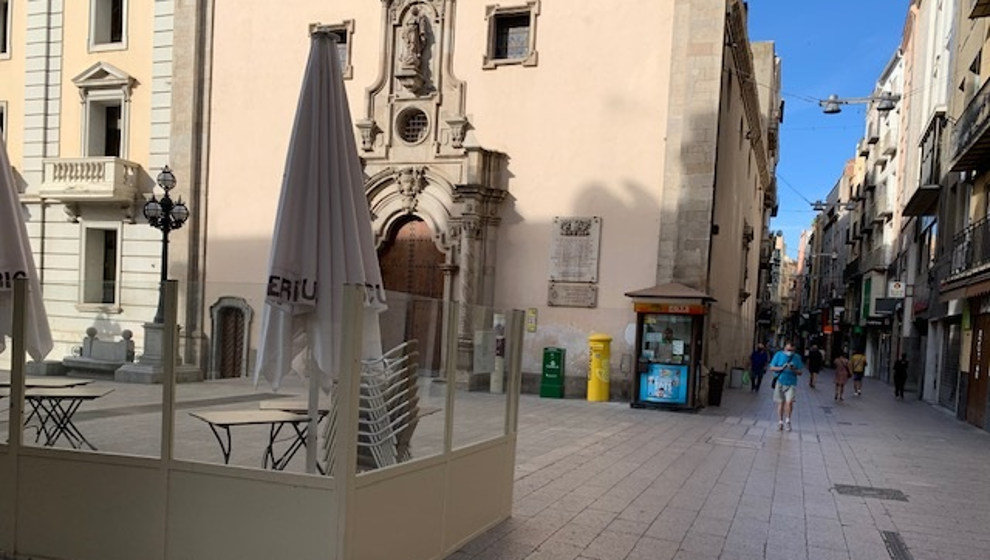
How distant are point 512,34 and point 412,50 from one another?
255cm

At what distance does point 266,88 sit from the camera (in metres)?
20.0

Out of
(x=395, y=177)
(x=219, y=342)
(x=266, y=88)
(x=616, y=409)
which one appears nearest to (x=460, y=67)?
(x=395, y=177)

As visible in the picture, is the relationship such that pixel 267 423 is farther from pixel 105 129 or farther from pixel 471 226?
pixel 105 129

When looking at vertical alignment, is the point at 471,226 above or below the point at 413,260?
above

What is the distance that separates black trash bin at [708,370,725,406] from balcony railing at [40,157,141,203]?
16.2 metres

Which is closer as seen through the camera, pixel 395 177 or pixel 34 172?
pixel 395 177

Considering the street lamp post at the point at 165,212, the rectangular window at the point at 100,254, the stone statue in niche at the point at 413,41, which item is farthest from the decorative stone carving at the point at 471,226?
the rectangular window at the point at 100,254

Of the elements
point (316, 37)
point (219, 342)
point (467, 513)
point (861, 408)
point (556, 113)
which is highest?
point (556, 113)

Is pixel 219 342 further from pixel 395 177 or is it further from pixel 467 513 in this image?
pixel 395 177

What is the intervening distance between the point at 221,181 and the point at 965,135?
19.3 meters

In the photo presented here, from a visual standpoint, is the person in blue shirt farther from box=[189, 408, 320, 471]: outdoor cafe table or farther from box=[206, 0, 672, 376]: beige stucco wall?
box=[189, 408, 320, 471]: outdoor cafe table

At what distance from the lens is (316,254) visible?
4707mm

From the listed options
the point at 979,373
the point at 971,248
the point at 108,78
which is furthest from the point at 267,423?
the point at 108,78

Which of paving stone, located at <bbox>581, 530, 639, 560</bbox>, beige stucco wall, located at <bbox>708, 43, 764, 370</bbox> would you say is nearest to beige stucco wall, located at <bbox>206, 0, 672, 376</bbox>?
beige stucco wall, located at <bbox>708, 43, 764, 370</bbox>
